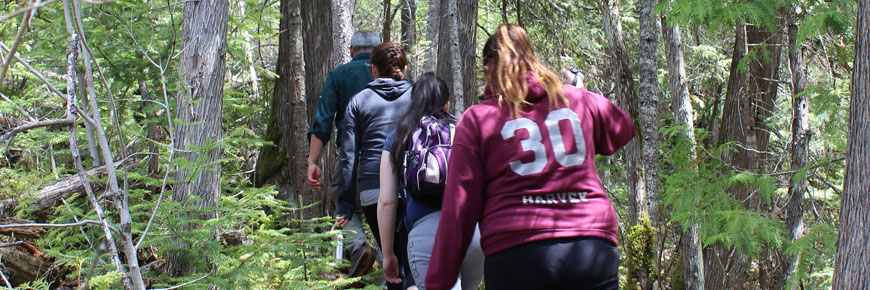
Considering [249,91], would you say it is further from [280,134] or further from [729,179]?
[729,179]

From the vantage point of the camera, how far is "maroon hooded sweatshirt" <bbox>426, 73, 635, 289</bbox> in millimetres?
2428

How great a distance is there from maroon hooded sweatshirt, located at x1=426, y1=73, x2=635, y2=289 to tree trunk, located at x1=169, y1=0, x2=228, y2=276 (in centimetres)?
282

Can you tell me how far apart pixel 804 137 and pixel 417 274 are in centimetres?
569

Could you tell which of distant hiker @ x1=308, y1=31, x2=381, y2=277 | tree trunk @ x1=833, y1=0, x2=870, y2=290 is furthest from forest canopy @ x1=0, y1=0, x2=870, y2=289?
distant hiker @ x1=308, y1=31, x2=381, y2=277

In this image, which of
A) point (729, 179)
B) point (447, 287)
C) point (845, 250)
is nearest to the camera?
point (447, 287)

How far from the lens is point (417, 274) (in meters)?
3.50

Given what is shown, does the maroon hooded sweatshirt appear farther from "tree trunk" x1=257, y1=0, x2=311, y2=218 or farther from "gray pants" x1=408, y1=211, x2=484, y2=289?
"tree trunk" x1=257, y1=0, x2=311, y2=218

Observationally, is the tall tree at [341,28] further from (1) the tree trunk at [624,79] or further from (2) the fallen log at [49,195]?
(1) the tree trunk at [624,79]

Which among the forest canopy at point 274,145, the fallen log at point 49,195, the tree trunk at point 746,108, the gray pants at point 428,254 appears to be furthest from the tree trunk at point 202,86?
the tree trunk at point 746,108

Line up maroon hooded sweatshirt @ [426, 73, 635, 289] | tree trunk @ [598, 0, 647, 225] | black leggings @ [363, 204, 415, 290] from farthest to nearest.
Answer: tree trunk @ [598, 0, 647, 225]
black leggings @ [363, 204, 415, 290]
maroon hooded sweatshirt @ [426, 73, 635, 289]

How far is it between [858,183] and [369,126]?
2.84m

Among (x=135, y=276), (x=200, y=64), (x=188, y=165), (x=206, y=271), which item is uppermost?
(x=200, y=64)

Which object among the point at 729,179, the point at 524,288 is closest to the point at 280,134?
the point at 729,179

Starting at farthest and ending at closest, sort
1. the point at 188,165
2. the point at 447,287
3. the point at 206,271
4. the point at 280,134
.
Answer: the point at 280,134
the point at 206,271
the point at 188,165
the point at 447,287
